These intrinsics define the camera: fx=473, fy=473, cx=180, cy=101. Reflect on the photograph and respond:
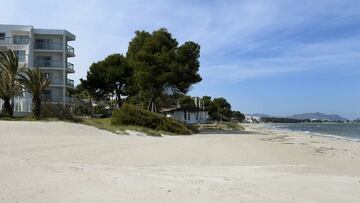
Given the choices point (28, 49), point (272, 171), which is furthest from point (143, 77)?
point (272, 171)

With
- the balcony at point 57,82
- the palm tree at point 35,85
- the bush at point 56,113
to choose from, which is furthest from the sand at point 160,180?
the balcony at point 57,82

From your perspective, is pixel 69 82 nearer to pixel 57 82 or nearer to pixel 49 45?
pixel 57 82

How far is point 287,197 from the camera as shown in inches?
347

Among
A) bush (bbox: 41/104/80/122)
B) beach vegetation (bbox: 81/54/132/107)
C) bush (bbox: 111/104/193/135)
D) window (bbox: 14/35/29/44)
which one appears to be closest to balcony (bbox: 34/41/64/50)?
window (bbox: 14/35/29/44)

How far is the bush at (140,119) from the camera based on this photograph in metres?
35.8

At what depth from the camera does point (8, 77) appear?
110 ft

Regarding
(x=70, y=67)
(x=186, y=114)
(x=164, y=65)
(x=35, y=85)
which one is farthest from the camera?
(x=186, y=114)

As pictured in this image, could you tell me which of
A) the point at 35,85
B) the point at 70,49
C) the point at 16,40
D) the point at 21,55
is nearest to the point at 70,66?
the point at 70,49

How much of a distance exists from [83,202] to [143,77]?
1571 inches

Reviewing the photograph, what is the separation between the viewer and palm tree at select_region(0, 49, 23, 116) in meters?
33.0

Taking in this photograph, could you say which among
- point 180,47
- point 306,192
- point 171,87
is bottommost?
point 306,192

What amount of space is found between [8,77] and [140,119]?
32.9ft

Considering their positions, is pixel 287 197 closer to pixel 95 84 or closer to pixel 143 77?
pixel 143 77

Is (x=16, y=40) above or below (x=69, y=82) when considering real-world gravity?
above
